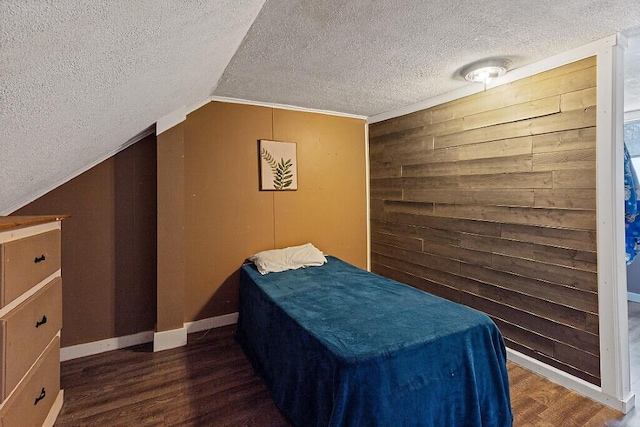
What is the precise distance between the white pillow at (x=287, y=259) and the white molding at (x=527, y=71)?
Result: 179 centimetres

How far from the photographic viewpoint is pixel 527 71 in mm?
2191

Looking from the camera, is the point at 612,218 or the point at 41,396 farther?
the point at 612,218

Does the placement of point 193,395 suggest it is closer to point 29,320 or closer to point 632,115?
point 29,320

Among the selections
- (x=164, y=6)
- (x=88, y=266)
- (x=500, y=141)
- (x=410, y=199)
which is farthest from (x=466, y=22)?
(x=88, y=266)

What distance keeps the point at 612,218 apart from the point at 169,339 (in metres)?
3.26

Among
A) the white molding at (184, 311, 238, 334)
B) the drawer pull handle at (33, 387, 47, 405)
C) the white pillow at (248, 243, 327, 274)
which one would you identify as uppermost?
the white pillow at (248, 243, 327, 274)

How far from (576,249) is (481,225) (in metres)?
0.66

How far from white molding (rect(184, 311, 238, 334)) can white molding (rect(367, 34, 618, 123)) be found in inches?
108

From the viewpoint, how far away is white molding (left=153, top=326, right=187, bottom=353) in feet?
8.20

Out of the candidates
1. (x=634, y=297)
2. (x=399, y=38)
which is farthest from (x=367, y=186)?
(x=634, y=297)

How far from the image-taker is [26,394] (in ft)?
4.17

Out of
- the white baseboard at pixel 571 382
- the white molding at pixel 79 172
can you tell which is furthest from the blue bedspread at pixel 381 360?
the white molding at pixel 79 172

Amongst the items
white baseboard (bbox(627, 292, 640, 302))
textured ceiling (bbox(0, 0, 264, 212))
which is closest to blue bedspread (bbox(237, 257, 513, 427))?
textured ceiling (bbox(0, 0, 264, 212))

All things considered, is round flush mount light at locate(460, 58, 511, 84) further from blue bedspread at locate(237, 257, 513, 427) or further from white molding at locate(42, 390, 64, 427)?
white molding at locate(42, 390, 64, 427)
